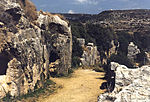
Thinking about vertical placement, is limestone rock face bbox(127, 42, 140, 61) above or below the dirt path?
above

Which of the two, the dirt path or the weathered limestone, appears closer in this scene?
the dirt path

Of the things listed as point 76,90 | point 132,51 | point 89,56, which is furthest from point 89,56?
point 76,90

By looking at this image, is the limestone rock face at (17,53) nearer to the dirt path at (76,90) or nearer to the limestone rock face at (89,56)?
the dirt path at (76,90)

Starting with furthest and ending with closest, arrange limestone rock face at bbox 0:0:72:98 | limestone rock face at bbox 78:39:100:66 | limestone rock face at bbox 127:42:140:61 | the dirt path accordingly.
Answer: limestone rock face at bbox 127:42:140:61 → limestone rock face at bbox 78:39:100:66 → the dirt path → limestone rock face at bbox 0:0:72:98

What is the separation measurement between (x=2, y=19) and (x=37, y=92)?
7.74 meters

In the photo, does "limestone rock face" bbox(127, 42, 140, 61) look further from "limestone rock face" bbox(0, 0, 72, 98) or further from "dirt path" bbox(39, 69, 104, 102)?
"limestone rock face" bbox(0, 0, 72, 98)

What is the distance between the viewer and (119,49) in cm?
4688

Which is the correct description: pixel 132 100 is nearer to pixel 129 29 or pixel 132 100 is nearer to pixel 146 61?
pixel 146 61

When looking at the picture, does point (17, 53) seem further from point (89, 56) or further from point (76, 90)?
point (89, 56)

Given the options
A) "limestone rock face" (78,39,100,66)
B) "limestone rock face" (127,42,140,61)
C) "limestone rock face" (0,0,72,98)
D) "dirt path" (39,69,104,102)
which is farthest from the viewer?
"limestone rock face" (127,42,140,61)

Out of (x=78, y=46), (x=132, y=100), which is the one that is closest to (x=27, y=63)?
(x=132, y=100)

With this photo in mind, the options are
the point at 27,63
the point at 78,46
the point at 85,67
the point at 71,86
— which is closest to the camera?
the point at 27,63

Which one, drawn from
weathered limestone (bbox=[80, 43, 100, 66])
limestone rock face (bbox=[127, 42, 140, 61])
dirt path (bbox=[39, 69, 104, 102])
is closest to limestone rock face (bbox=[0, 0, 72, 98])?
dirt path (bbox=[39, 69, 104, 102])

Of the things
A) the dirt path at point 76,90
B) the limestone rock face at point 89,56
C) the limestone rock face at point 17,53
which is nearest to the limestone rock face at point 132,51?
the limestone rock face at point 89,56
